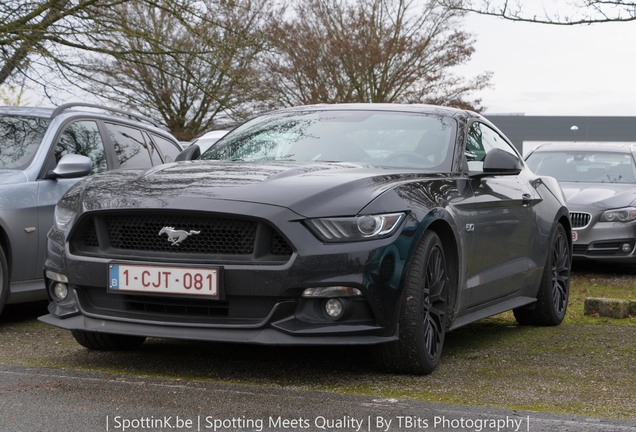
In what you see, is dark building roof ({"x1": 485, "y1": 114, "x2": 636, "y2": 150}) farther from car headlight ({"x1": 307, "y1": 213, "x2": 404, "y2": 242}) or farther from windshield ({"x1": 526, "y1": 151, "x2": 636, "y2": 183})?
car headlight ({"x1": 307, "y1": 213, "x2": 404, "y2": 242})

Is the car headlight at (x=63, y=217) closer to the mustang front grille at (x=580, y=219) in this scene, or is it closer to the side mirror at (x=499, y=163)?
the side mirror at (x=499, y=163)

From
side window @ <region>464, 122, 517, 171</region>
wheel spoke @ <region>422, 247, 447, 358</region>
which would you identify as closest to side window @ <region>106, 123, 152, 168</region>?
side window @ <region>464, 122, 517, 171</region>

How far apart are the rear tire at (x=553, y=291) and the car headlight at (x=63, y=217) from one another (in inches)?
141

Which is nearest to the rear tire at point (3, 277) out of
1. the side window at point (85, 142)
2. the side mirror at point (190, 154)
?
the side window at point (85, 142)

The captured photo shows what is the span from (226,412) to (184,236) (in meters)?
1.07

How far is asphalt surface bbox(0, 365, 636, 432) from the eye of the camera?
171 inches

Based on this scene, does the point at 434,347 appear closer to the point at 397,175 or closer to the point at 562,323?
the point at 397,175

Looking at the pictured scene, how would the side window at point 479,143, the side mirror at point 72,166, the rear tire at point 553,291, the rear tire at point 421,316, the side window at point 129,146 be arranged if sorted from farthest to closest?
1. the side window at point 129,146
2. the rear tire at point 553,291
3. the side mirror at point 72,166
4. the side window at point 479,143
5. the rear tire at point 421,316

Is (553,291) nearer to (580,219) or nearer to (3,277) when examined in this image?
(3,277)

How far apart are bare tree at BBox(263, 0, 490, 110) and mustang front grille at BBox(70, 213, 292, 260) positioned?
32.4 meters

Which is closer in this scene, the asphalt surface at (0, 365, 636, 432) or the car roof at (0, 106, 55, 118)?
the asphalt surface at (0, 365, 636, 432)

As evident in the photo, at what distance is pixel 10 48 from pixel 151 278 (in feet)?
26.8

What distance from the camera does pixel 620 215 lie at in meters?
12.5

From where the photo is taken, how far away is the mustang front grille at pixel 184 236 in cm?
518
